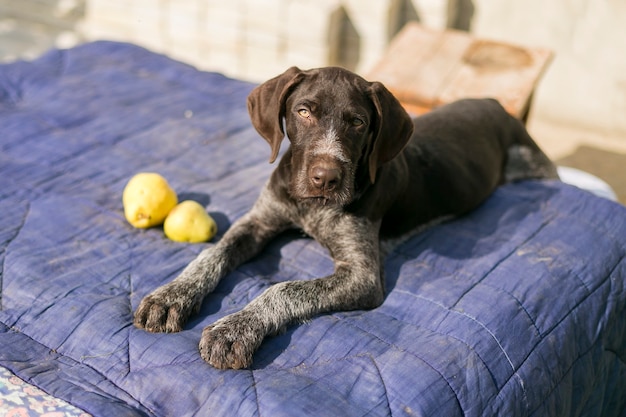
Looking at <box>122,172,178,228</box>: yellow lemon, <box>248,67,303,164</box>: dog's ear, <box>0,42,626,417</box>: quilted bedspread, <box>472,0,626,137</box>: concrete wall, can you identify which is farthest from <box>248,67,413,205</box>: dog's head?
<box>472,0,626,137</box>: concrete wall

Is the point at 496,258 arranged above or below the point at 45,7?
above

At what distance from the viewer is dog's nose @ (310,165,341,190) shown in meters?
3.57

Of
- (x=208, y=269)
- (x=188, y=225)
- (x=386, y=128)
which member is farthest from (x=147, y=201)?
(x=386, y=128)

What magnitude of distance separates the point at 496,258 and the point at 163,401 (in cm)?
206

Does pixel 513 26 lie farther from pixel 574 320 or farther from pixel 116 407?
pixel 116 407

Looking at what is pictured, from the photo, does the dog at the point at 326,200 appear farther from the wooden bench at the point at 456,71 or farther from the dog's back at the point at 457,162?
the wooden bench at the point at 456,71

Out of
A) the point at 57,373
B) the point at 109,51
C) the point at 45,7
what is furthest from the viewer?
the point at 45,7

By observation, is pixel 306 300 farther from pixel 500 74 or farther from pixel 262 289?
pixel 500 74

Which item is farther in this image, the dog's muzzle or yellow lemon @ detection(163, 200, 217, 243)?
yellow lemon @ detection(163, 200, 217, 243)

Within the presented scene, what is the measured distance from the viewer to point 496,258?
13.6 ft

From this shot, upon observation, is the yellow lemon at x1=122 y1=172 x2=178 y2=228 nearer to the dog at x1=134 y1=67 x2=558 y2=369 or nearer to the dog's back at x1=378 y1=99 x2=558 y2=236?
the dog at x1=134 y1=67 x2=558 y2=369

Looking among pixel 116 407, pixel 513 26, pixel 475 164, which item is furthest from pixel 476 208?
pixel 513 26

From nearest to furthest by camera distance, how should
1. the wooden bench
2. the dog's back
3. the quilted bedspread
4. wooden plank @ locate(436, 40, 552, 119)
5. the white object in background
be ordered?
the quilted bedspread < the dog's back < the white object in background < wooden plank @ locate(436, 40, 552, 119) < the wooden bench

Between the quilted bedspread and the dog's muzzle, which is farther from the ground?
the dog's muzzle
